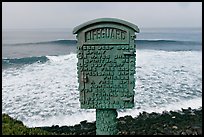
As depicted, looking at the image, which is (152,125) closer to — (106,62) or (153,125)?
(153,125)

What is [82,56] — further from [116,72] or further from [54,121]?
[54,121]

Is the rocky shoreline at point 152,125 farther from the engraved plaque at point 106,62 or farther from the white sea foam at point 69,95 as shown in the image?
the engraved plaque at point 106,62

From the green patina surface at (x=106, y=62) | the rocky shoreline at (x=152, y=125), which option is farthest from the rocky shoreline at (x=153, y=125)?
the green patina surface at (x=106, y=62)

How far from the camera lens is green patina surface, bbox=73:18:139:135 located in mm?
6051

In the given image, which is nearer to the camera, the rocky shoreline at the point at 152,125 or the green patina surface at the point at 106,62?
the green patina surface at the point at 106,62

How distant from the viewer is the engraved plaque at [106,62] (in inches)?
238

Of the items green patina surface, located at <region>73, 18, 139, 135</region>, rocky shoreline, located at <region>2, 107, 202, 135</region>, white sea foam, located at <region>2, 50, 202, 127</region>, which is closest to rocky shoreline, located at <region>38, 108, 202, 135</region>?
rocky shoreline, located at <region>2, 107, 202, 135</region>

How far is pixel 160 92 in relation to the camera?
52.4 ft

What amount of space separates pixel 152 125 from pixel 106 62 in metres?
6.30

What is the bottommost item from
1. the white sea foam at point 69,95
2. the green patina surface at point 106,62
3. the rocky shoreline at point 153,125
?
the rocky shoreline at point 153,125

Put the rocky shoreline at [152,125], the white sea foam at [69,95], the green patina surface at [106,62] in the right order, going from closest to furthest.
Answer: the green patina surface at [106,62] → the rocky shoreline at [152,125] → the white sea foam at [69,95]

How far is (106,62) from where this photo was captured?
615 centimetres

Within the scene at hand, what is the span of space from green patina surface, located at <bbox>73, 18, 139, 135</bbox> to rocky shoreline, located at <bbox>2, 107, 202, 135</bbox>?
4.73 m

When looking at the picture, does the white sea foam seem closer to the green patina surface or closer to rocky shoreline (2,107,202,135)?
rocky shoreline (2,107,202,135)
